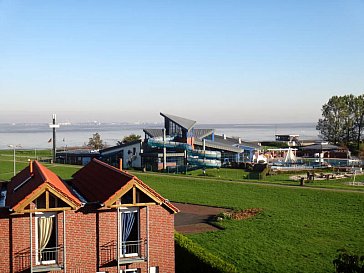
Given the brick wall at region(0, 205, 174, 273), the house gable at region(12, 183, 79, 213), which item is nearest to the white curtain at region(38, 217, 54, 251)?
the brick wall at region(0, 205, 174, 273)

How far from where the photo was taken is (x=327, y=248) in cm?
2155

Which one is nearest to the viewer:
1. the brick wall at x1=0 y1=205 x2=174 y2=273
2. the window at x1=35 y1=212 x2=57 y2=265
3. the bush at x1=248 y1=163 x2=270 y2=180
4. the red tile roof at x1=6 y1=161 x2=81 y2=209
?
the red tile roof at x1=6 y1=161 x2=81 y2=209

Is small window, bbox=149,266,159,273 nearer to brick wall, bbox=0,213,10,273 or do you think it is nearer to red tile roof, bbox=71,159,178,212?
red tile roof, bbox=71,159,178,212

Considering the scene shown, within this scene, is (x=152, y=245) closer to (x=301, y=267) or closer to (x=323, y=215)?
(x=301, y=267)

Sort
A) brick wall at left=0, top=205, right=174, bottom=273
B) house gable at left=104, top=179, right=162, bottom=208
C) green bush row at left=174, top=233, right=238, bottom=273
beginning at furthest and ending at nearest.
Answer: green bush row at left=174, top=233, right=238, bottom=273 → house gable at left=104, top=179, right=162, bottom=208 → brick wall at left=0, top=205, right=174, bottom=273

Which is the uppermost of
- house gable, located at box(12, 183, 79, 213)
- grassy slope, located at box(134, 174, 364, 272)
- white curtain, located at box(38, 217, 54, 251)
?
house gable, located at box(12, 183, 79, 213)

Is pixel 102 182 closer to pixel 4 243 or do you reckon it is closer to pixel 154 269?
pixel 154 269

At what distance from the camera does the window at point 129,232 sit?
1628 centimetres

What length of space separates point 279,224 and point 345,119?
5918cm

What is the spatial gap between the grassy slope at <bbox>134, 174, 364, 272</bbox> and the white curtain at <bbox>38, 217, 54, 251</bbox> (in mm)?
7842

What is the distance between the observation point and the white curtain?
50.5 ft

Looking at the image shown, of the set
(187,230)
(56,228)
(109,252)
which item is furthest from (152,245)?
(187,230)

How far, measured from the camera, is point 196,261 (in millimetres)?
17172

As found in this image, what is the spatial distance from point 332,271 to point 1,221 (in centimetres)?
1253
